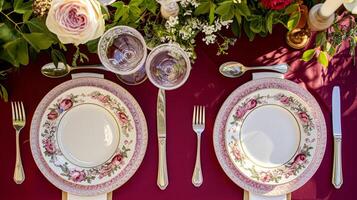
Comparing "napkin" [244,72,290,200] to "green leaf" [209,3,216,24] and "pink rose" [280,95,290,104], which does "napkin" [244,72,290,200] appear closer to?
"pink rose" [280,95,290,104]

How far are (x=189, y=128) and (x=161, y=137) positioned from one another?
7 cm

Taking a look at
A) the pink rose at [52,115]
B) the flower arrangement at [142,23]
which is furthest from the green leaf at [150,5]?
the pink rose at [52,115]

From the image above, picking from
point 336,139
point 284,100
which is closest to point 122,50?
point 284,100

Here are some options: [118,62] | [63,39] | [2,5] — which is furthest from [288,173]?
[2,5]

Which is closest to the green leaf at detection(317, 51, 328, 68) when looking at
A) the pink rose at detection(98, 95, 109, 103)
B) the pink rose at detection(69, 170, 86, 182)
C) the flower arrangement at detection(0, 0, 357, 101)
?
the flower arrangement at detection(0, 0, 357, 101)

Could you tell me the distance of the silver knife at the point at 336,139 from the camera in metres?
1.01

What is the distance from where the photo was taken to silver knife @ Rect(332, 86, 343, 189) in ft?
3.33

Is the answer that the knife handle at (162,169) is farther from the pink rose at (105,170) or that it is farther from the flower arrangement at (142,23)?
the flower arrangement at (142,23)

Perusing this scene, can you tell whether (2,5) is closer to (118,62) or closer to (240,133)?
(118,62)

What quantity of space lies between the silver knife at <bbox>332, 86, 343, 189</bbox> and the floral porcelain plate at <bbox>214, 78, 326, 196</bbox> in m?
0.03

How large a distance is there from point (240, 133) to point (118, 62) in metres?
0.31

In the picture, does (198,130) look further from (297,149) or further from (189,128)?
(297,149)

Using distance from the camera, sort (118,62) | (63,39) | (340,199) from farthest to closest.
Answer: (340,199)
(118,62)
(63,39)

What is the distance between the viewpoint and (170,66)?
94 centimetres
